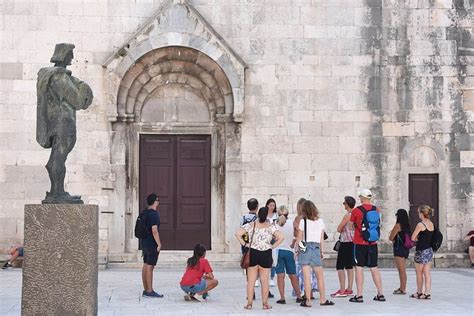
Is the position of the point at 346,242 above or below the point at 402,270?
above

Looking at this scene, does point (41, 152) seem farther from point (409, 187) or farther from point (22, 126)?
point (409, 187)

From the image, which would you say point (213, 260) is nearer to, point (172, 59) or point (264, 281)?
point (172, 59)

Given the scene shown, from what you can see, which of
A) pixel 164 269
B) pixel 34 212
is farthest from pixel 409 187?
pixel 34 212

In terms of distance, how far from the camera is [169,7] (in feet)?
62.7

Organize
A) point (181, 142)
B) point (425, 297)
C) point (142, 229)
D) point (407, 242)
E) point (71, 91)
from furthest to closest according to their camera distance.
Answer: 1. point (181, 142)
2. point (407, 242)
3. point (425, 297)
4. point (142, 229)
5. point (71, 91)

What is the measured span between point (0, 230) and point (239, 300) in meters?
7.45

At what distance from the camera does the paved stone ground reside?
484 inches

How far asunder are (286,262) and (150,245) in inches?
90.7

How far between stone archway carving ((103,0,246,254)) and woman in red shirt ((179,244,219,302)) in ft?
19.2

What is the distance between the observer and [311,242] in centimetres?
1312

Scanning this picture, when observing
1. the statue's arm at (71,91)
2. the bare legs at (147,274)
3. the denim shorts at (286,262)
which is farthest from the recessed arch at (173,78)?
the statue's arm at (71,91)

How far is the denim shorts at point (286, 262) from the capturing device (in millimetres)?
13469

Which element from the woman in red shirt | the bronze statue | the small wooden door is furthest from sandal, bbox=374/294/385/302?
the small wooden door

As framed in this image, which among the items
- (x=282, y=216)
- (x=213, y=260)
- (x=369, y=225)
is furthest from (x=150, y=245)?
(x=213, y=260)
